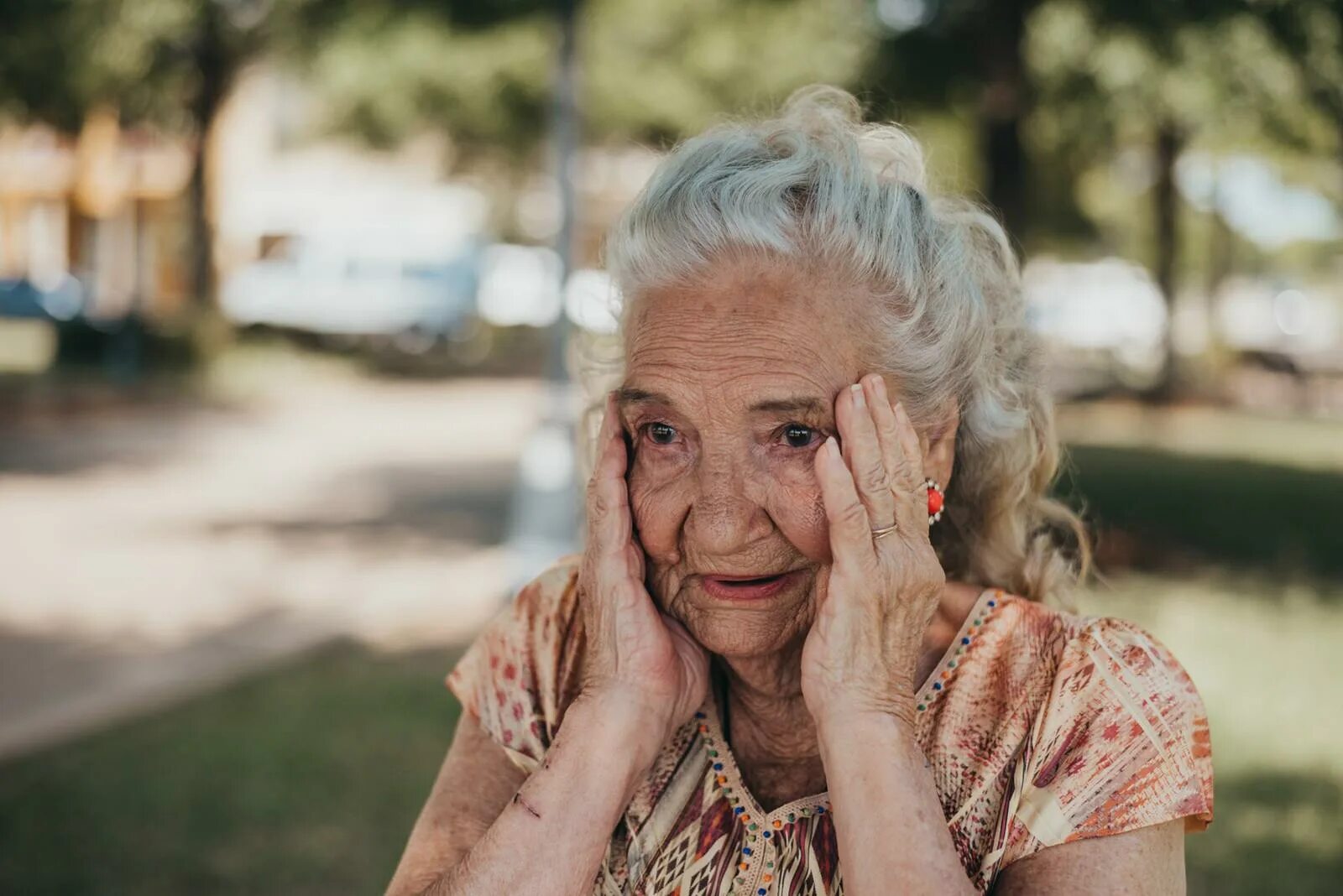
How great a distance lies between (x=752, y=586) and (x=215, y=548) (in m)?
7.70

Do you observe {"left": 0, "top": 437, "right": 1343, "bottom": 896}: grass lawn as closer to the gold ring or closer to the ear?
the ear

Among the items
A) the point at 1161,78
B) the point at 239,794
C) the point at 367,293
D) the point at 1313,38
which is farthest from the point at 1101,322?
the point at 239,794

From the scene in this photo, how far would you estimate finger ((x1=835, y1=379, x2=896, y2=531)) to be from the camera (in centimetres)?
196

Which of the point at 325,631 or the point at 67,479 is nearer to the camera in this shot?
the point at 325,631

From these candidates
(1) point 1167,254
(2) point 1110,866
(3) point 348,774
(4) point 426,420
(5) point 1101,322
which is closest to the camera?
(2) point 1110,866

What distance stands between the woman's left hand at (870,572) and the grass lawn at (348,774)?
3.90ft

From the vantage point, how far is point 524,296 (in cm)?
3281

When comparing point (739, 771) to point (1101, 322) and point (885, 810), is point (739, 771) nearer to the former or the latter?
point (885, 810)

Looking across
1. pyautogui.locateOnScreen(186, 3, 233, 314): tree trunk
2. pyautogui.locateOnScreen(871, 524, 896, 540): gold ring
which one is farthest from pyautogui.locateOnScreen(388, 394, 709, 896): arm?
pyautogui.locateOnScreen(186, 3, 233, 314): tree trunk

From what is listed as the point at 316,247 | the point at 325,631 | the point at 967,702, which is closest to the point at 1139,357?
the point at 316,247

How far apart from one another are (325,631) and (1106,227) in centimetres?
3043

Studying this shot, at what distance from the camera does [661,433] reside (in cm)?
216

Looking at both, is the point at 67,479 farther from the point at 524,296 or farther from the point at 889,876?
the point at 524,296

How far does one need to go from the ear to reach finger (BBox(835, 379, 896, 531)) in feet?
0.54
